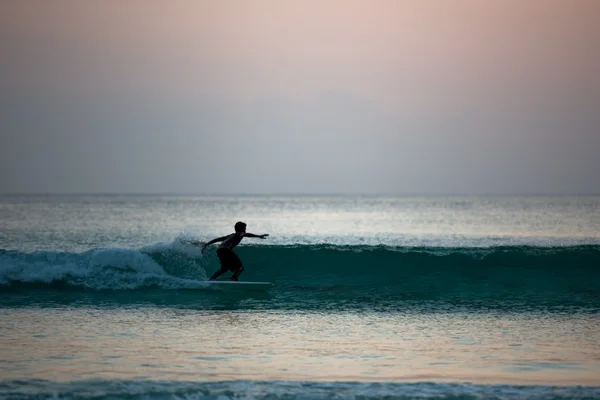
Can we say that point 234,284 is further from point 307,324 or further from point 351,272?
point 351,272

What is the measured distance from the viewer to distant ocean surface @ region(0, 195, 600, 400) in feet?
26.9

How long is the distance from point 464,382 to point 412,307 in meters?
6.56

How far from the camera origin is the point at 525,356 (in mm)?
9609

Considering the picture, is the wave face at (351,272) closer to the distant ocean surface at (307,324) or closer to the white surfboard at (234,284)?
the distant ocean surface at (307,324)

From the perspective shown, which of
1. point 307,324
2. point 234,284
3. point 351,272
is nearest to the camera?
point 307,324

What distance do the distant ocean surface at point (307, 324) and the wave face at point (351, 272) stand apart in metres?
0.06

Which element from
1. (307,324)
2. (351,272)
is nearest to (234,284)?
(307,324)

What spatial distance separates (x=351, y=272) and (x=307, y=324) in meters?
8.68

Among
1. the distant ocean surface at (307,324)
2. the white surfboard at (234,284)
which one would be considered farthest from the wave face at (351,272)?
the white surfboard at (234,284)

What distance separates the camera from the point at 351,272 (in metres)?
20.8

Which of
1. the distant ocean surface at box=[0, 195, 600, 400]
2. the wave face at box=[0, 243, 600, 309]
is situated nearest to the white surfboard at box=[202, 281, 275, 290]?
the distant ocean surface at box=[0, 195, 600, 400]

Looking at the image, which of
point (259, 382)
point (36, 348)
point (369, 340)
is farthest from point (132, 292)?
point (259, 382)

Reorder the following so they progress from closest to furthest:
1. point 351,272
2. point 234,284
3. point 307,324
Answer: point 307,324 < point 234,284 < point 351,272

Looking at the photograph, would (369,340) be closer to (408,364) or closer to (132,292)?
(408,364)
